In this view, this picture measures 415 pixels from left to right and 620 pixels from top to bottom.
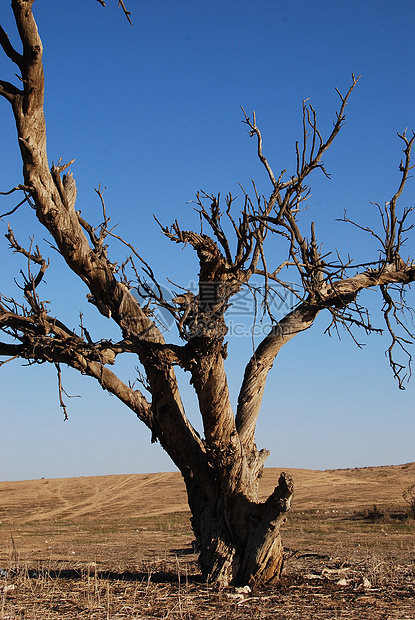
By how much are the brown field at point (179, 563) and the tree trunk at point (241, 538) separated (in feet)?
0.65

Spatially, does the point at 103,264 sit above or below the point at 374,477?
above

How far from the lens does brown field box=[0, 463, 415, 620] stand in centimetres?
528

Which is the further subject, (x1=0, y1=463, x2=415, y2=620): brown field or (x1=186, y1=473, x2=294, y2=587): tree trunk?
(x1=186, y1=473, x2=294, y2=587): tree trunk

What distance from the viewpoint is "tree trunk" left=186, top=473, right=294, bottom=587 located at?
20.4 feet

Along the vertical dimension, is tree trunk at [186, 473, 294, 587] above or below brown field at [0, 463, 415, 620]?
above

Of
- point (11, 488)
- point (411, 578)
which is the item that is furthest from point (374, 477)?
point (411, 578)

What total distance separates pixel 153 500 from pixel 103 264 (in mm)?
27107

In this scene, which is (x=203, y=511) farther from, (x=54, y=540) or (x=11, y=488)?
(x=11, y=488)

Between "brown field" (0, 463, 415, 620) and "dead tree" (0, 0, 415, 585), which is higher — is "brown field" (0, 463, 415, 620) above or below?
below

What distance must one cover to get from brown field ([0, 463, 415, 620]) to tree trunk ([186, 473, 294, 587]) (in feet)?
0.65

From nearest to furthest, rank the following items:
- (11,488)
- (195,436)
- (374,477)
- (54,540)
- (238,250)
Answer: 1. (238,250)
2. (195,436)
3. (54,540)
4. (374,477)
5. (11,488)

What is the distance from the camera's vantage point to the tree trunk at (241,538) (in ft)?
20.4

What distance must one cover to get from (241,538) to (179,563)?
3013mm

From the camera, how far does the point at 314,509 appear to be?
75.0 feet
